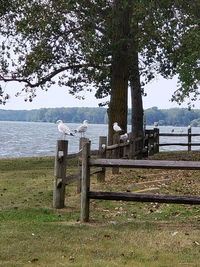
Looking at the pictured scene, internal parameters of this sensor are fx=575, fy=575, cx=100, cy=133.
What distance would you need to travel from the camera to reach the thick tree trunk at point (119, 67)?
2292 cm

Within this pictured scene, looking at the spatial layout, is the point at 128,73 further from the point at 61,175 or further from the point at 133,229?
the point at 133,229

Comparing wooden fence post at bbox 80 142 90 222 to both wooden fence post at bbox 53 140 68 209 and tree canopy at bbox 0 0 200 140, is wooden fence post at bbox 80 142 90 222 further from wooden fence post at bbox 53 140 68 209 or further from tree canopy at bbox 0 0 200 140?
tree canopy at bbox 0 0 200 140

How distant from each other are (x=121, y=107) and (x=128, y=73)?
150 cm

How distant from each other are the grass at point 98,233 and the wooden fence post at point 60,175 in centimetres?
19

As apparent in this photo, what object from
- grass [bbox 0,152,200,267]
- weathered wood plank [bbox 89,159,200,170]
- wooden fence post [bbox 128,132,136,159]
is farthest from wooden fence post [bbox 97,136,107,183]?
weathered wood plank [bbox 89,159,200,170]

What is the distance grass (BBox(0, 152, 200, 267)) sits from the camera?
23.4 feet

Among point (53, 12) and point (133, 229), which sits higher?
point (53, 12)

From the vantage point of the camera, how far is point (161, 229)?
8.73 m

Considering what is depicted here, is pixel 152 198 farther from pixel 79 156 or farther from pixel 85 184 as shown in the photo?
pixel 79 156

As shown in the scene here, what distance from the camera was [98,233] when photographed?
8414 millimetres

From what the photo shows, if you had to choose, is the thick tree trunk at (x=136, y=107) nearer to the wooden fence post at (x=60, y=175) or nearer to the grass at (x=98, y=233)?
the grass at (x=98, y=233)

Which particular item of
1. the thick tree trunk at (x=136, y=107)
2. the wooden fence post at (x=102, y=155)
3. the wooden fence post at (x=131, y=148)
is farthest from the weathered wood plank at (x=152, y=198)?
the thick tree trunk at (x=136, y=107)

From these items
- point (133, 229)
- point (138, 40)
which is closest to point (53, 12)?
point (138, 40)

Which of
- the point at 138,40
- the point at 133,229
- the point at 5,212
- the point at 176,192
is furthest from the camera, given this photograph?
the point at 138,40
